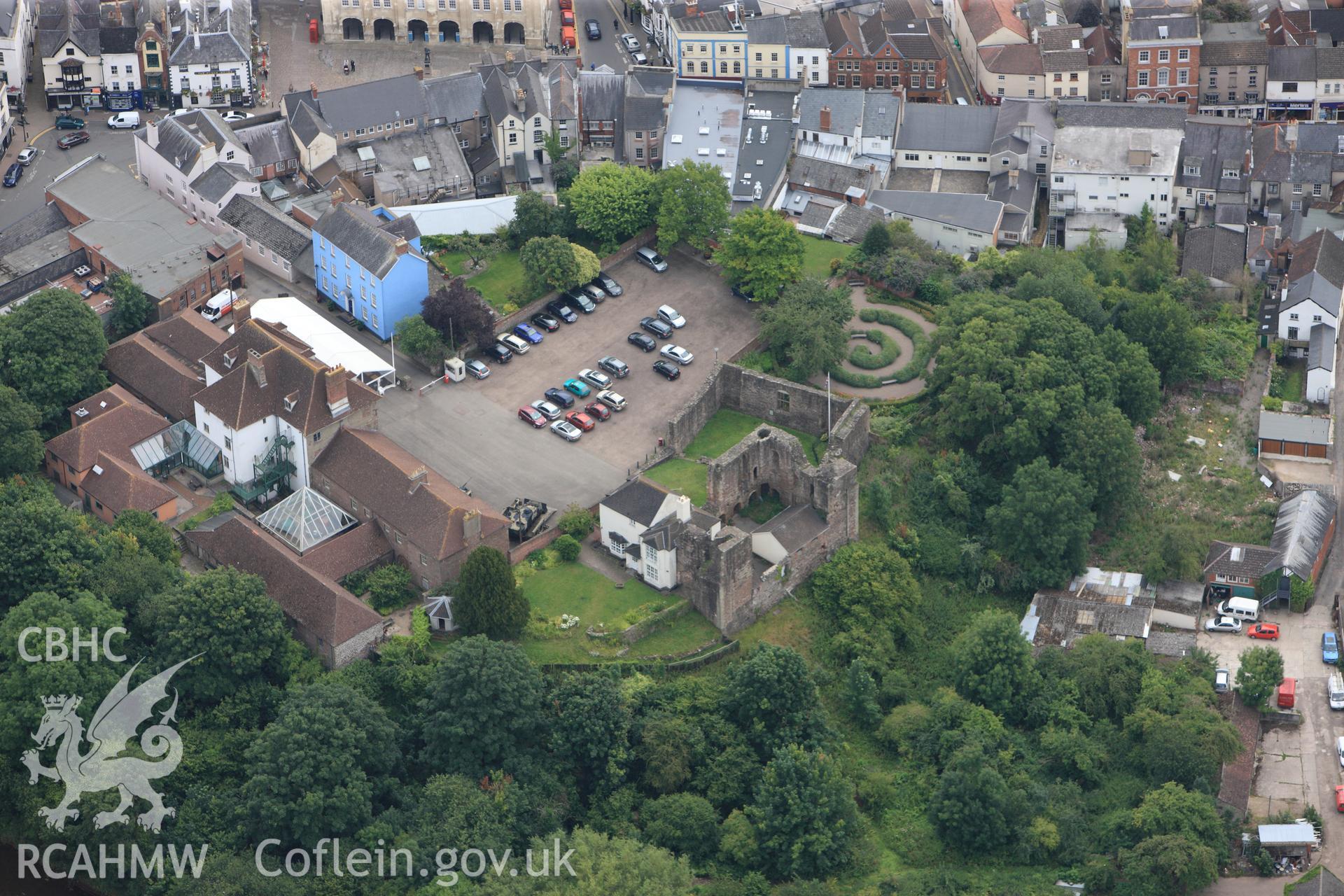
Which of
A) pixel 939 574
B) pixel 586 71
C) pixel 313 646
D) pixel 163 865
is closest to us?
pixel 163 865

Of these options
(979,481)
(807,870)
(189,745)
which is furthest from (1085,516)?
(189,745)

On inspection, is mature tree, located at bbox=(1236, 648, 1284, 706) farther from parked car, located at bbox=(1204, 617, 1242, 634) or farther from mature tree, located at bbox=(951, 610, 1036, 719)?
mature tree, located at bbox=(951, 610, 1036, 719)

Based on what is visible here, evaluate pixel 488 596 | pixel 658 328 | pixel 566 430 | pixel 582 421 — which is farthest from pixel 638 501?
pixel 658 328

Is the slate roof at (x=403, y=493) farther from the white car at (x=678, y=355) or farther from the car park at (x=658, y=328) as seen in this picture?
the car park at (x=658, y=328)

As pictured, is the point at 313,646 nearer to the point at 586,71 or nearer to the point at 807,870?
the point at 807,870

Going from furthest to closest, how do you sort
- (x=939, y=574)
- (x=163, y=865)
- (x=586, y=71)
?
(x=586, y=71)
(x=939, y=574)
(x=163, y=865)

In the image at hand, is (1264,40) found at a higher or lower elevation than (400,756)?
higher

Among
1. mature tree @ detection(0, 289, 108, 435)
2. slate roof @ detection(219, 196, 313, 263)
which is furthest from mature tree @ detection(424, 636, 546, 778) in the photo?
slate roof @ detection(219, 196, 313, 263)
